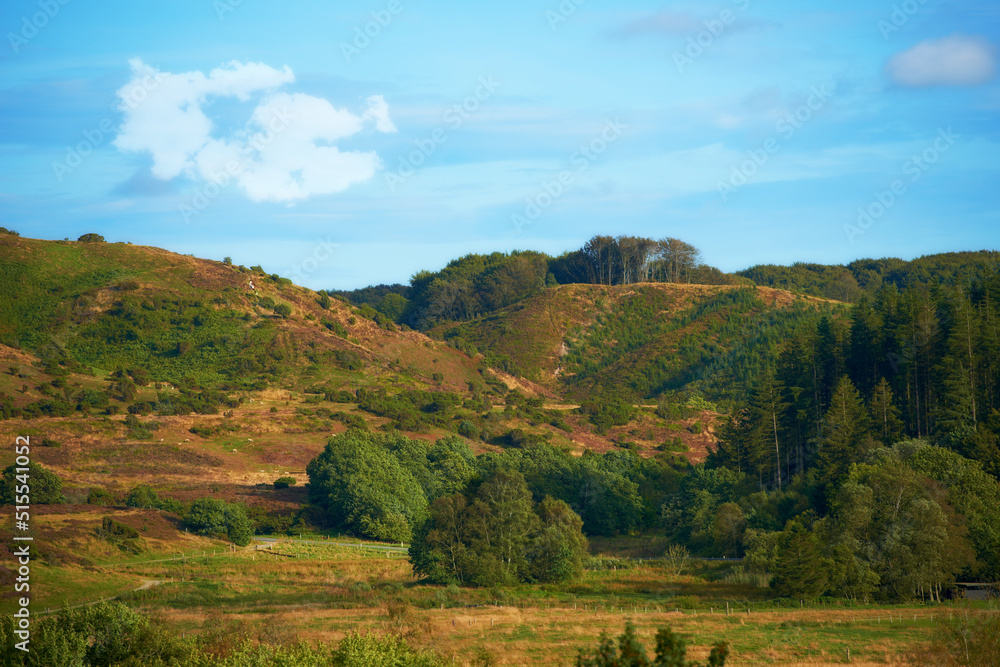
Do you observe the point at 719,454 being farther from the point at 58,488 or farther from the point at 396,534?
the point at 58,488

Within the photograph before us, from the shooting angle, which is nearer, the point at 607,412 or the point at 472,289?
the point at 607,412

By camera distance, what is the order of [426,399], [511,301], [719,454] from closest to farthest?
[719,454] → [426,399] → [511,301]

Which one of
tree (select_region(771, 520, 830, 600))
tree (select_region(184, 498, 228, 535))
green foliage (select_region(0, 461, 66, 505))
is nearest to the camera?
tree (select_region(771, 520, 830, 600))

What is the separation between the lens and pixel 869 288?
600 feet

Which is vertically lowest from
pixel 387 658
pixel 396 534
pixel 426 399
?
pixel 396 534

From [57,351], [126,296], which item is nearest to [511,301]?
[126,296]

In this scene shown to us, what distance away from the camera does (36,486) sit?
59.1m

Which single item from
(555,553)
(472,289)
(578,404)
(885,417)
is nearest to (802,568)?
(555,553)

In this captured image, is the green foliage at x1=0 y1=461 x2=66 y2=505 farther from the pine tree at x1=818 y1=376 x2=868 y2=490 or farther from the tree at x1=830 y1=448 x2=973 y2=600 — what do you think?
the pine tree at x1=818 y1=376 x2=868 y2=490

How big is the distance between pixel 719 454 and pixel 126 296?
259 feet

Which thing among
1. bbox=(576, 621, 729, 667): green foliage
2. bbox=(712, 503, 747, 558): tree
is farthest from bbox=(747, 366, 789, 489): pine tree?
bbox=(576, 621, 729, 667): green foliage

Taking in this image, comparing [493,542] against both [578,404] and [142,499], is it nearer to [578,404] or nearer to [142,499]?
[142,499]

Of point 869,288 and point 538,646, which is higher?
point 869,288

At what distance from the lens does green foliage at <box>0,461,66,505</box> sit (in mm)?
56906
